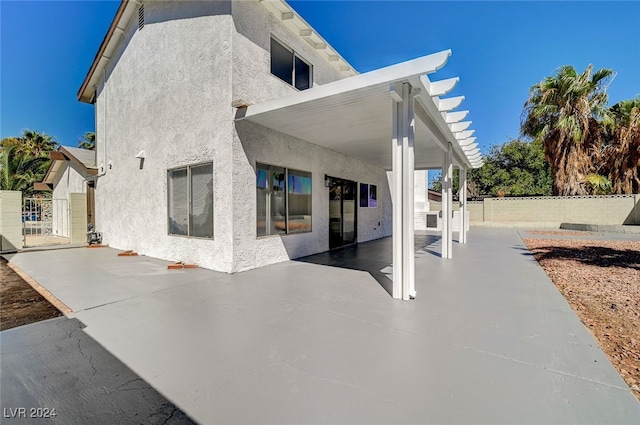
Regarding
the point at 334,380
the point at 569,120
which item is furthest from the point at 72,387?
the point at 569,120

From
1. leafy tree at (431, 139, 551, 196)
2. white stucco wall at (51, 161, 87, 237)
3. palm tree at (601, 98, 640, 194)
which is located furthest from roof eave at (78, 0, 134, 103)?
leafy tree at (431, 139, 551, 196)

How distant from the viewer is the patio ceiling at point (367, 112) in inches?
167

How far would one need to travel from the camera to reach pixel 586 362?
2.66m

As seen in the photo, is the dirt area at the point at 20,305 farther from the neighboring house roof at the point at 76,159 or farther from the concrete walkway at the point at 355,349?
the neighboring house roof at the point at 76,159

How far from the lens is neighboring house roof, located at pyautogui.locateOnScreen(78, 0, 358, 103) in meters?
7.38

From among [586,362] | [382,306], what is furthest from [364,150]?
[586,362]

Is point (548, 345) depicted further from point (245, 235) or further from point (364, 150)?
point (364, 150)

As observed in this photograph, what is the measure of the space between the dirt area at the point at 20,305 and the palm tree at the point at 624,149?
2355 centimetres

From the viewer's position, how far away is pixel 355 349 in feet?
9.54

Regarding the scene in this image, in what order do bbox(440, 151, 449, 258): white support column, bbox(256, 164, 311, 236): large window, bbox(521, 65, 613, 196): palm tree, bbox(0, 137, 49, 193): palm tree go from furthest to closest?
bbox(0, 137, 49, 193): palm tree, bbox(521, 65, 613, 196): palm tree, bbox(440, 151, 449, 258): white support column, bbox(256, 164, 311, 236): large window

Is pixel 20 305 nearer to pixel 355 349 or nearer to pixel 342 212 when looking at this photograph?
pixel 355 349

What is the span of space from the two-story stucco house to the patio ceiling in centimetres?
3

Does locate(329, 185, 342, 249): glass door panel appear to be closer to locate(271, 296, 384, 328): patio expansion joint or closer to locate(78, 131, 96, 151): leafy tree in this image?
locate(271, 296, 384, 328): patio expansion joint

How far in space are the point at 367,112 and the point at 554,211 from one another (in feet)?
64.9
